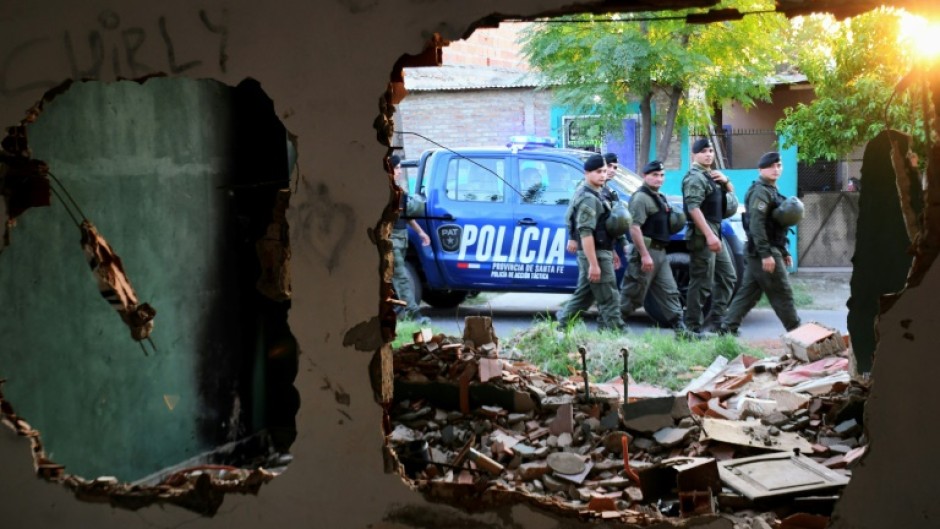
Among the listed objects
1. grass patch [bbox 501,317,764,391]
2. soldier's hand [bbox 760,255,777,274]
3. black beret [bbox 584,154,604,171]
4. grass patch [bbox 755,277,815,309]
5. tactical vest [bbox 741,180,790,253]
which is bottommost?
grass patch [bbox 755,277,815,309]

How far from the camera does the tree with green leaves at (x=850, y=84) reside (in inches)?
343

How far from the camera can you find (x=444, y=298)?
39.0 ft

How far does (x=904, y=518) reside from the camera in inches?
126

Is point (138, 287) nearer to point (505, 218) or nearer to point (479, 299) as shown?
point (505, 218)

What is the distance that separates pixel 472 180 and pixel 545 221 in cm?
103

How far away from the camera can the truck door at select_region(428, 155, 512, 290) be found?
34.9 feet

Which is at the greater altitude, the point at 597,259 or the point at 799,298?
the point at 597,259

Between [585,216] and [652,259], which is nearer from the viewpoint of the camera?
[585,216]

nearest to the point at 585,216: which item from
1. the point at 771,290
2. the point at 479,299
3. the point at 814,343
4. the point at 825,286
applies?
the point at 771,290

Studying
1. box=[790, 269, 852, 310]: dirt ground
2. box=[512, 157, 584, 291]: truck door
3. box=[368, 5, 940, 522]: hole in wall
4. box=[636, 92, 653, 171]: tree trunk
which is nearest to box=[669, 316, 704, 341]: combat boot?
box=[512, 157, 584, 291]: truck door

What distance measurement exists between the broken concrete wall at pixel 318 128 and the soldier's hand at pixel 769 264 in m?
6.10

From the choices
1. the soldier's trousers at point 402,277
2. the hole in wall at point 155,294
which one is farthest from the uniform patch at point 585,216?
the hole in wall at point 155,294

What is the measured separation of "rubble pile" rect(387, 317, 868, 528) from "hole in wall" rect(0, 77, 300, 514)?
3.74 ft

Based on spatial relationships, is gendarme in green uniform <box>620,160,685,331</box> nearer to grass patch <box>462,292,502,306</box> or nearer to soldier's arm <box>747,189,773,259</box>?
soldier's arm <box>747,189,773,259</box>
